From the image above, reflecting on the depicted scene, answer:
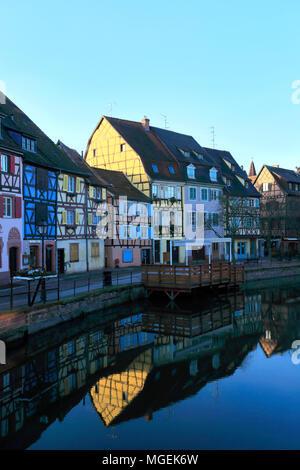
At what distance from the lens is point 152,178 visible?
125ft

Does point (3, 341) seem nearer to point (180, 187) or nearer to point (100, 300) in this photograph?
point (100, 300)

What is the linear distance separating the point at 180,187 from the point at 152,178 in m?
4.36

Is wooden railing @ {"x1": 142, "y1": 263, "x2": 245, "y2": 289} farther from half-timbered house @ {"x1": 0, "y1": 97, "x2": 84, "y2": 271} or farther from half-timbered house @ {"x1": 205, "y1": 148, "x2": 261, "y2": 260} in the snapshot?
half-timbered house @ {"x1": 205, "y1": 148, "x2": 261, "y2": 260}

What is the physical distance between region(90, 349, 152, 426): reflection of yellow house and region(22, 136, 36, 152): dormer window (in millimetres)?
18264

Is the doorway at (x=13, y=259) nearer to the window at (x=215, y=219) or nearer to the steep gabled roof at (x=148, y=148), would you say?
the steep gabled roof at (x=148, y=148)

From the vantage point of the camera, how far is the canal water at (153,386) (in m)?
9.22

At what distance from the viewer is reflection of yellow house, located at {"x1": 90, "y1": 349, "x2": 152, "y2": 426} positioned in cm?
1068

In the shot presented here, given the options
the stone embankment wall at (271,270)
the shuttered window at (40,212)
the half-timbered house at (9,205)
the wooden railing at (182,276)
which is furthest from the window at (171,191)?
the half-timbered house at (9,205)

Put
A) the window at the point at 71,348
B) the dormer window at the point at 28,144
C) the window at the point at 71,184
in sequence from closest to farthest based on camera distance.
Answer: the window at the point at 71,348 → the dormer window at the point at 28,144 → the window at the point at 71,184

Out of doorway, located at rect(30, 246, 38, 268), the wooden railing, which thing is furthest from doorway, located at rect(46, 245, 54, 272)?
the wooden railing

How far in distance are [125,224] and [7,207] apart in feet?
45.2

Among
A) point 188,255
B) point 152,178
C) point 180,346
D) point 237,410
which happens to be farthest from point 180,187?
point 237,410

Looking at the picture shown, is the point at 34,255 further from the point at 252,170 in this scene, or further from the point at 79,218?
the point at 252,170

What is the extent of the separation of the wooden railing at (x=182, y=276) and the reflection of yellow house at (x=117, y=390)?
11.0 metres
